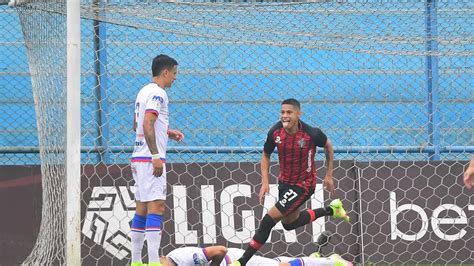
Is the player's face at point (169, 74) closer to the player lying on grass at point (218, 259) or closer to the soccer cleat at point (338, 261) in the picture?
the player lying on grass at point (218, 259)

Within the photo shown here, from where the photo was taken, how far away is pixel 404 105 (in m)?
9.20

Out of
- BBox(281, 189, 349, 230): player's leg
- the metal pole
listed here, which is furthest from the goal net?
BBox(281, 189, 349, 230): player's leg

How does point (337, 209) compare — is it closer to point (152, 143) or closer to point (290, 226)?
point (290, 226)

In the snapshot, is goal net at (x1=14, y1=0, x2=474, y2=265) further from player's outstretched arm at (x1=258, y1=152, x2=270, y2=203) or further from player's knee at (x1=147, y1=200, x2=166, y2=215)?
player's knee at (x1=147, y1=200, x2=166, y2=215)

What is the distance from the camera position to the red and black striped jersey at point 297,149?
25.2 feet

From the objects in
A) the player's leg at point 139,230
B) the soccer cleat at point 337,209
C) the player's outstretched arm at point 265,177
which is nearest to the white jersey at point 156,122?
the player's leg at point 139,230

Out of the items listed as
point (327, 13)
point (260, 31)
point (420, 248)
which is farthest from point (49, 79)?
point (420, 248)

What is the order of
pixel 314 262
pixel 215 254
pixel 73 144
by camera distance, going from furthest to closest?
1. pixel 314 262
2. pixel 215 254
3. pixel 73 144

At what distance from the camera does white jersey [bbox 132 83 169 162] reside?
268 inches

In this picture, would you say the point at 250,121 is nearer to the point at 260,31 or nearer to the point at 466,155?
the point at 260,31

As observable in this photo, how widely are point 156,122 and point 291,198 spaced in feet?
4.66

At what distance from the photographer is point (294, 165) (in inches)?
303

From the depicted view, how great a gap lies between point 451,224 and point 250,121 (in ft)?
7.32

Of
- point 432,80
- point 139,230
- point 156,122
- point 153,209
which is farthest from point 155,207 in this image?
point 432,80
